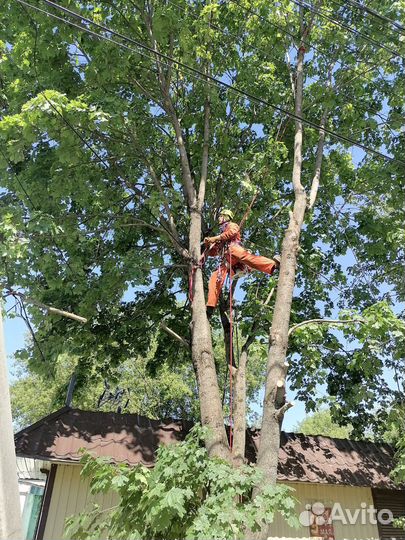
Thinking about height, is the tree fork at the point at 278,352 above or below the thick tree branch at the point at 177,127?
below

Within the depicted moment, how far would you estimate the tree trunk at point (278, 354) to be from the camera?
4.82m

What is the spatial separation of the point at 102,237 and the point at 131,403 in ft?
57.4

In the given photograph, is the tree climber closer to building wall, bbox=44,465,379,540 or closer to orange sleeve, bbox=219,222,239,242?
orange sleeve, bbox=219,222,239,242

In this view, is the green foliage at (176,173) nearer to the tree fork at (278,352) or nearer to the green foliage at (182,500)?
the tree fork at (278,352)

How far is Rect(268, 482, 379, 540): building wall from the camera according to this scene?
8463 mm

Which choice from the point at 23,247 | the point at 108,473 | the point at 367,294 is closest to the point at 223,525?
the point at 108,473

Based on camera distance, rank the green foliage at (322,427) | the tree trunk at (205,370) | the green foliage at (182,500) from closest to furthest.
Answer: the green foliage at (182,500), the tree trunk at (205,370), the green foliage at (322,427)

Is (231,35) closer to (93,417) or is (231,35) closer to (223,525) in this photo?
(93,417)

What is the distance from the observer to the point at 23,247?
6.01 m

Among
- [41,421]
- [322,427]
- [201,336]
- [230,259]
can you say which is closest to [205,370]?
[201,336]

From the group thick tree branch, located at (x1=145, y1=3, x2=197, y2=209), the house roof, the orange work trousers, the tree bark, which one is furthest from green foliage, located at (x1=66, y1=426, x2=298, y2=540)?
thick tree branch, located at (x1=145, y1=3, x2=197, y2=209)

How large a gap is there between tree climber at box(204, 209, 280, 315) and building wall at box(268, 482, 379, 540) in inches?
179

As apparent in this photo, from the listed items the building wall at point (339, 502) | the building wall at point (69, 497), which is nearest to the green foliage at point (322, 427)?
the building wall at point (339, 502)

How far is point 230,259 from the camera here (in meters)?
6.59
